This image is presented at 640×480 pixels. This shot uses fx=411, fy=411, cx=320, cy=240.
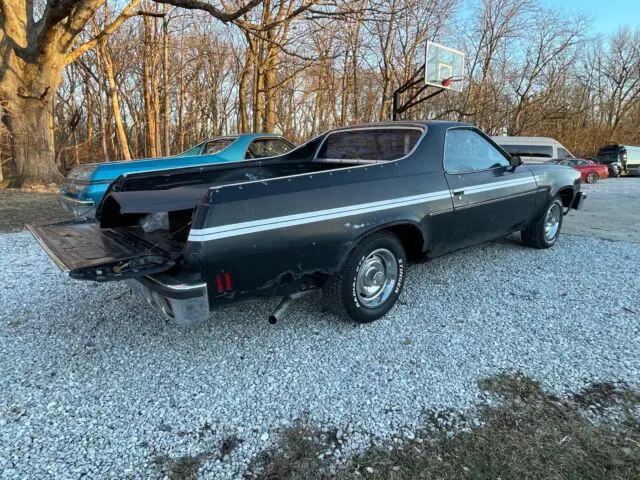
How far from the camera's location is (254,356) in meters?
2.86

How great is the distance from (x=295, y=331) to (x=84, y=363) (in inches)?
57.6

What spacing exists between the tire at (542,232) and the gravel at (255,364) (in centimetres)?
109

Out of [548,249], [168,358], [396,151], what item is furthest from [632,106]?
[168,358]

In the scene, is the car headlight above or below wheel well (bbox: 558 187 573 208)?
above

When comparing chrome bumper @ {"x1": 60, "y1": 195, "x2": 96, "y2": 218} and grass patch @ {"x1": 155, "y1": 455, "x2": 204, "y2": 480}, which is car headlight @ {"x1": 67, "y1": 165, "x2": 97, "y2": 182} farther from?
grass patch @ {"x1": 155, "y1": 455, "x2": 204, "y2": 480}

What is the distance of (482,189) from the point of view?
4.00 meters

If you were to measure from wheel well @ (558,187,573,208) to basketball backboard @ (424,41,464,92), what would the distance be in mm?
9892

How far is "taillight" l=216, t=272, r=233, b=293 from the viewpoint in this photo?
2.45 meters

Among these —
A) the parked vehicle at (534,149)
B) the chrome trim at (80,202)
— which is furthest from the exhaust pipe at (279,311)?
the parked vehicle at (534,149)

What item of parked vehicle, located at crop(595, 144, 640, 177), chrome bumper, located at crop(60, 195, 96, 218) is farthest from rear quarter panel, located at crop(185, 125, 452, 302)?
parked vehicle, located at crop(595, 144, 640, 177)

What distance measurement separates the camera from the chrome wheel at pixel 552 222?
5.38 m

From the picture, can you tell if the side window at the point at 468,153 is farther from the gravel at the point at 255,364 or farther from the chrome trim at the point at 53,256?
the chrome trim at the point at 53,256

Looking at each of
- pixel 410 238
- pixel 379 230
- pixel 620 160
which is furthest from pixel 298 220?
pixel 620 160

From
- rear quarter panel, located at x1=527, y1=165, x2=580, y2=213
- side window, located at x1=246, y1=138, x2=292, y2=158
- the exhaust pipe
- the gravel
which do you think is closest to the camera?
the gravel
